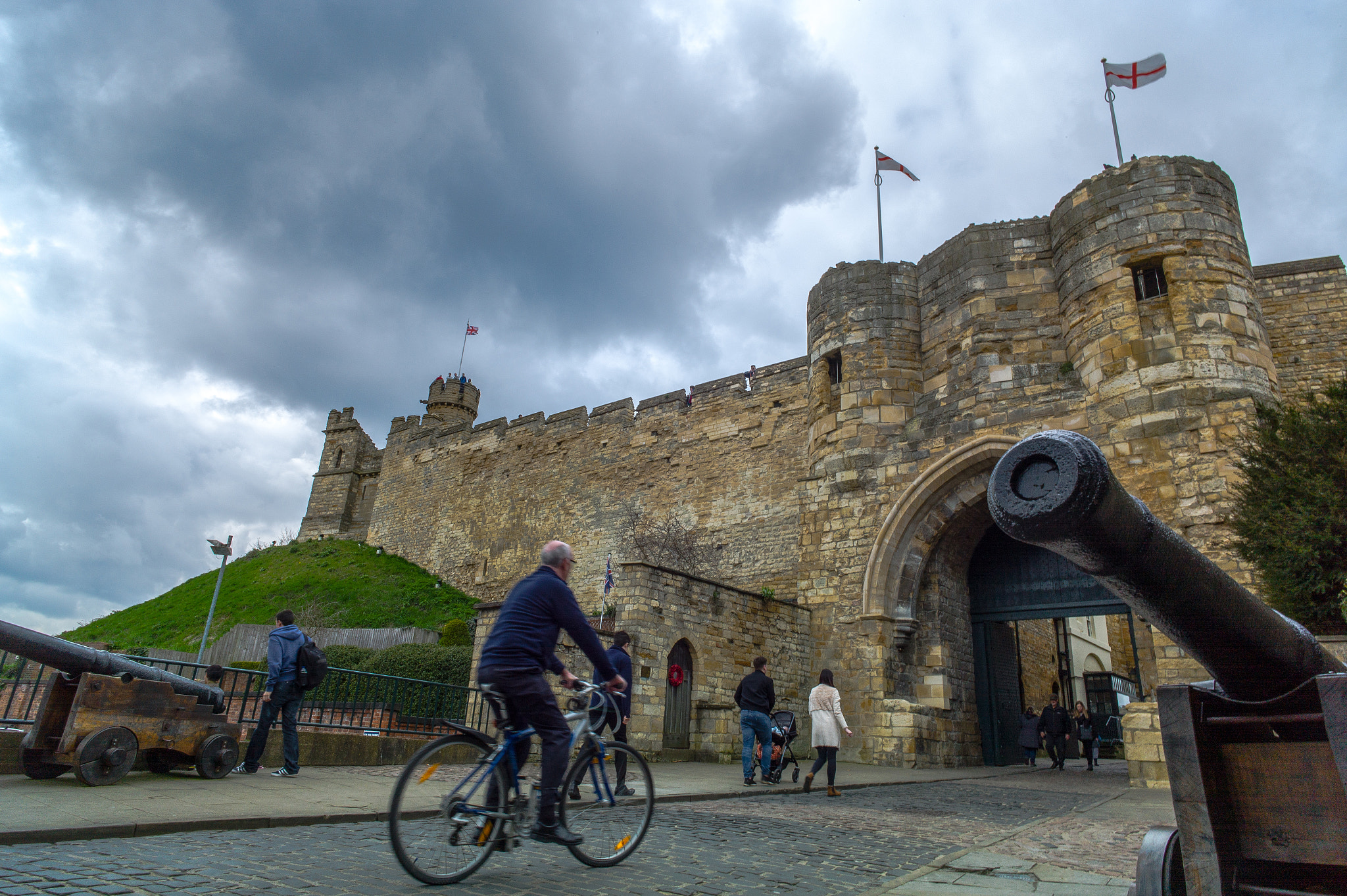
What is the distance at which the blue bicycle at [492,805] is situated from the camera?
2902 millimetres

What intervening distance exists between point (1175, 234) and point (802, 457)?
1028cm

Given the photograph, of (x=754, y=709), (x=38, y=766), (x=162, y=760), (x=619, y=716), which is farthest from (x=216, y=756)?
(x=754, y=709)

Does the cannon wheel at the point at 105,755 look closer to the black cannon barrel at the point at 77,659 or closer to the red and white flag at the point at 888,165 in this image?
the black cannon barrel at the point at 77,659

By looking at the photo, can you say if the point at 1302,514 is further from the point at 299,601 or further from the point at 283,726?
the point at 299,601

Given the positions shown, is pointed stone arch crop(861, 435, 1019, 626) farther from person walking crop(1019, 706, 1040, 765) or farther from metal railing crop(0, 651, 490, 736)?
metal railing crop(0, 651, 490, 736)

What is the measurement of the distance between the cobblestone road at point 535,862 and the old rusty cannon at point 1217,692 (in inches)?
59.4

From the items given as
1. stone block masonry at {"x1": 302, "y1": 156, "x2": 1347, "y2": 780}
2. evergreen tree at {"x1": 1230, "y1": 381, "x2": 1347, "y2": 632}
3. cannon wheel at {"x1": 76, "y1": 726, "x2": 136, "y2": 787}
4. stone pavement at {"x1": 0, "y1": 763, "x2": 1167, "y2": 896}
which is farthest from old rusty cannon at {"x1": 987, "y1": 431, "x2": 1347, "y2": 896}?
stone block masonry at {"x1": 302, "y1": 156, "x2": 1347, "y2": 780}

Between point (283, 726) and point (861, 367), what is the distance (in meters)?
9.54

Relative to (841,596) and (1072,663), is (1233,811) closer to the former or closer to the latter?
(841,596)

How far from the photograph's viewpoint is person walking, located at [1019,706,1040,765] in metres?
12.5

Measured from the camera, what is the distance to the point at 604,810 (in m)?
3.51

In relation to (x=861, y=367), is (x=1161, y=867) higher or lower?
lower

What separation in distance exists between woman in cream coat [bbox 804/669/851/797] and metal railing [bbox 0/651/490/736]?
3376 mm

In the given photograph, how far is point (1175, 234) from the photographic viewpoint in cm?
999
